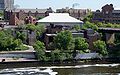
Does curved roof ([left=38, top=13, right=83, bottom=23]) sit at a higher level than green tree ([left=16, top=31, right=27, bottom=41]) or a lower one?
higher

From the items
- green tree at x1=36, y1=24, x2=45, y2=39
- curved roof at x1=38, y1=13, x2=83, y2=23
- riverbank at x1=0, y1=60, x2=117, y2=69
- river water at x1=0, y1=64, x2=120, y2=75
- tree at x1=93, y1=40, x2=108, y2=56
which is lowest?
riverbank at x1=0, y1=60, x2=117, y2=69

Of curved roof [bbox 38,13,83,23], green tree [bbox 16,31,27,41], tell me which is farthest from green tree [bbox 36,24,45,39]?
curved roof [bbox 38,13,83,23]

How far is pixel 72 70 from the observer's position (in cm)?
3428

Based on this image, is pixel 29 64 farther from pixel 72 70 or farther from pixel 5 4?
pixel 5 4

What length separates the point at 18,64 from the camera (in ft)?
125

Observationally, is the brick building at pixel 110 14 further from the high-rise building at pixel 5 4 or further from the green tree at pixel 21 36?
the high-rise building at pixel 5 4

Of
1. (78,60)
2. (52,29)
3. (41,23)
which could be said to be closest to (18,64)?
(78,60)

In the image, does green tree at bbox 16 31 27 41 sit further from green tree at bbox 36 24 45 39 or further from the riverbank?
the riverbank

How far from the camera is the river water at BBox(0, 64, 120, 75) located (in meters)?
30.6

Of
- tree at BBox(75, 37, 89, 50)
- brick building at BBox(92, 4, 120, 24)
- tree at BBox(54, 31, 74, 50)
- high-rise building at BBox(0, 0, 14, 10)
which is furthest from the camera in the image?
high-rise building at BBox(0, 0, 14, 10)

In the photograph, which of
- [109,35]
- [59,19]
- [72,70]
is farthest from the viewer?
[59,19]

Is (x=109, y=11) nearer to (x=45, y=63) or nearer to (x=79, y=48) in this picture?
(x=79, y=48)

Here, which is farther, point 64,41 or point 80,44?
point 64,41

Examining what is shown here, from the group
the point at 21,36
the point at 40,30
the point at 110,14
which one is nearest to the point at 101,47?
the point at 21,36
